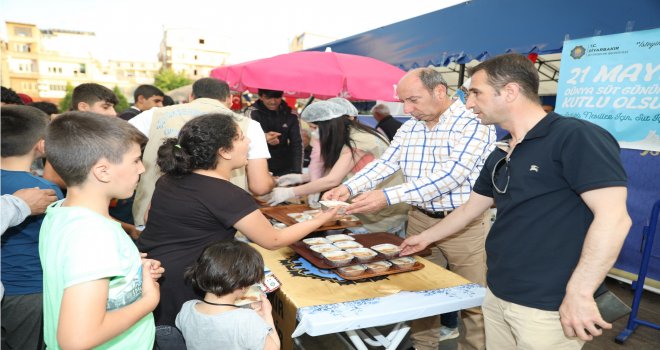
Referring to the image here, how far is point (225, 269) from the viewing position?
5.08ft

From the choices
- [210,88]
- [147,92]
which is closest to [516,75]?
[210,88]

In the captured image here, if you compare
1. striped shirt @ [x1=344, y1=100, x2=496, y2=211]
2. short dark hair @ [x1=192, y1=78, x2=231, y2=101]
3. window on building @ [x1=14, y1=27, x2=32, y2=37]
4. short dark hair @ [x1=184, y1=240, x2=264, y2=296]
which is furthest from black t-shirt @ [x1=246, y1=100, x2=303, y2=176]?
window on building @ [x1=14, y1=27, x2=32, y2=37]

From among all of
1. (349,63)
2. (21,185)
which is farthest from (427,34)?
(21,185)

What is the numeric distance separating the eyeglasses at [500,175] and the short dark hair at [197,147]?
125cm

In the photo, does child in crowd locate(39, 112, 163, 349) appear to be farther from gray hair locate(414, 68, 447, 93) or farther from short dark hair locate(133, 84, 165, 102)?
short dark hair locate(133, 84, 165, 102)

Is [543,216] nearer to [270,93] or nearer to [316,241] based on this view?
[316,241]

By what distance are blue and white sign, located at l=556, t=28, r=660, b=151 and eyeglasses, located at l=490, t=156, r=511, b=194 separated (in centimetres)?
228

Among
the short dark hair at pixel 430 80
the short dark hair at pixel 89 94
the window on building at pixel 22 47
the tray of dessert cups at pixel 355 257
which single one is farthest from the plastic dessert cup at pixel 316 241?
the window on building at pixel 22 47

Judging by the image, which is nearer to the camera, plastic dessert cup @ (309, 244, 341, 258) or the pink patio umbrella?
plastic dessert cup @ (309, 244, 341, 258)

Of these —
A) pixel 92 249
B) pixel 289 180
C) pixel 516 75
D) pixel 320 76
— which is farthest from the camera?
pixel 320 76

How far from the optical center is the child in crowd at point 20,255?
1.87 m

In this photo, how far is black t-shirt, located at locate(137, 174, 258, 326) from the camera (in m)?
1.71

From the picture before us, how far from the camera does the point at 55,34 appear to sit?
2383 inches

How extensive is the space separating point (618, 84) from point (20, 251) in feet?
14.5
